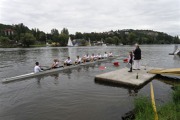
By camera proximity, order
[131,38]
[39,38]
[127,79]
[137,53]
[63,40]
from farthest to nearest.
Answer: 1. [131,38]
2. [39,38]
3. [63,40]
4. [137,53]
5. [127,79]

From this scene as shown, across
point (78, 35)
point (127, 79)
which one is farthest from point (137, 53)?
point (78, 35)

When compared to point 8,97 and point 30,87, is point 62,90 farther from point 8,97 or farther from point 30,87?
point 8,97

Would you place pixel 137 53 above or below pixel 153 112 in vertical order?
above

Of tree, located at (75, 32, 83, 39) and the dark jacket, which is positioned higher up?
tree, located at (75, 32, 83, 39)

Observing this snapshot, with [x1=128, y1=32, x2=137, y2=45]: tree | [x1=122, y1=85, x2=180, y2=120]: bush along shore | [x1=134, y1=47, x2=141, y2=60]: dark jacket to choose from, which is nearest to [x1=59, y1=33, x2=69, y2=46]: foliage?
[x1=128, y1=32, x2=137, y2=45]: tree

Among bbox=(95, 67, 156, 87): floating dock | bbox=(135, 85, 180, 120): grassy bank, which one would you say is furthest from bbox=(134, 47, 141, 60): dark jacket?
bbox=(135, 85, 180, 120): grassy bank

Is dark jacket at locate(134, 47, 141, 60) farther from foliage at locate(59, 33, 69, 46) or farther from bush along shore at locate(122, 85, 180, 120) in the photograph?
foliage at locate(59, 33, 69, 46)

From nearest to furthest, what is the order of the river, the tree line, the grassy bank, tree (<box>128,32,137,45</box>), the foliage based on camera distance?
the grassy bank < the river < the tree line < the foliage < tree (<box>128,32,137,45</box>)

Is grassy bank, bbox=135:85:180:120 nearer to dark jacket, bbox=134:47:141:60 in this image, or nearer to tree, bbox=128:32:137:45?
dark jacket, bbox=134:47:141:60

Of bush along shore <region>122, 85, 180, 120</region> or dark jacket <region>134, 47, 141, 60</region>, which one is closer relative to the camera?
bush along shore <region>122, 85, 180, 120</region>

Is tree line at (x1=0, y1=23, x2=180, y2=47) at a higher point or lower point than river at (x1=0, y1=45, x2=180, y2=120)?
higher

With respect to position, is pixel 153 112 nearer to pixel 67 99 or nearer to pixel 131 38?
pixel 67 99

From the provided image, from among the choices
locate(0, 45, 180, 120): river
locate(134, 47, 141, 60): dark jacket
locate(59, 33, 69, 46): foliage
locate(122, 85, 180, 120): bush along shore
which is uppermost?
locate(59, 33, 69, 46): foliage

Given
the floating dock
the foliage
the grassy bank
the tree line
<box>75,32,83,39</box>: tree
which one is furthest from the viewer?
<box>75,32,83,39</box>: tree
